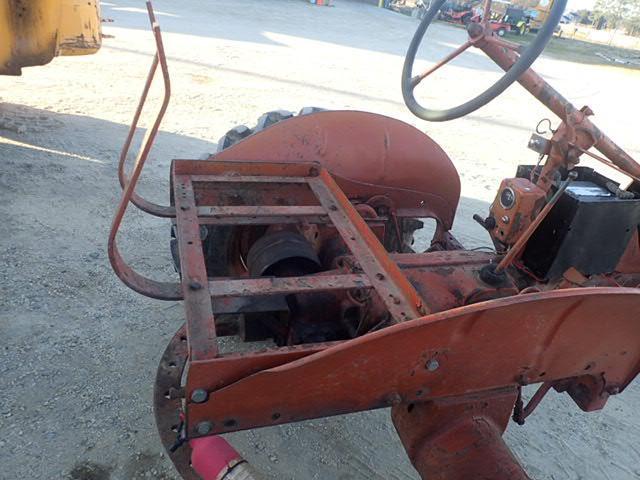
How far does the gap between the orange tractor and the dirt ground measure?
0.47 m

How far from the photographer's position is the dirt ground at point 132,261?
7.06ft

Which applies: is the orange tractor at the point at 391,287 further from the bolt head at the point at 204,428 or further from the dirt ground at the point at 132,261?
the dirt ground at the point at 132,261

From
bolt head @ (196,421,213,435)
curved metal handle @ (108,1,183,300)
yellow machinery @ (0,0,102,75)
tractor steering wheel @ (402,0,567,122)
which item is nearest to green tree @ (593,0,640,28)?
yellow machinery @ (0,0,102,75)

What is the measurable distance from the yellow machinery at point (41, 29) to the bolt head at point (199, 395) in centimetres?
311

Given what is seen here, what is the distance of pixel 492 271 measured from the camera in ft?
6.59

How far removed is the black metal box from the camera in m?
2.20

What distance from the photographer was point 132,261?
319 centimetres

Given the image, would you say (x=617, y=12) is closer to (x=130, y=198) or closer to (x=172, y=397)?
(x=130, y=198)

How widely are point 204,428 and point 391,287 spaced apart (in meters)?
0.72

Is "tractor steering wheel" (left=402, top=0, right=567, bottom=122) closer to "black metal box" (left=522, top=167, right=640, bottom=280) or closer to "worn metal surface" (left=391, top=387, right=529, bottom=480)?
"black metal box" (left=522, top=167, right=640, bottom=280)

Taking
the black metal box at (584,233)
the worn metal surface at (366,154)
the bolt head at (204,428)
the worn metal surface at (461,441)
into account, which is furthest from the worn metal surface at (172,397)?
the black metal box at (584,233)

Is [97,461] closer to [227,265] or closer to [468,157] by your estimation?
[227,265]

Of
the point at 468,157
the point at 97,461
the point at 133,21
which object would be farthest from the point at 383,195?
the point at 133,21

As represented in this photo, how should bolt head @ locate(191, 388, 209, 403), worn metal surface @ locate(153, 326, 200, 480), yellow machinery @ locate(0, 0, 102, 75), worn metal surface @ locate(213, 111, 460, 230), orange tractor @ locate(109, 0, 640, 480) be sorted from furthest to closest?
yellow machinery @ locate(0, 0, 102, 75) → worn metal surface @ locate(213, 111, 460, 230) → worn metal surface @ locate(153, 326, 200, 480) → orange tractor @ locate(109, 0, 640, 480) → bolt head @ locate(191, 388, 209, 403)
